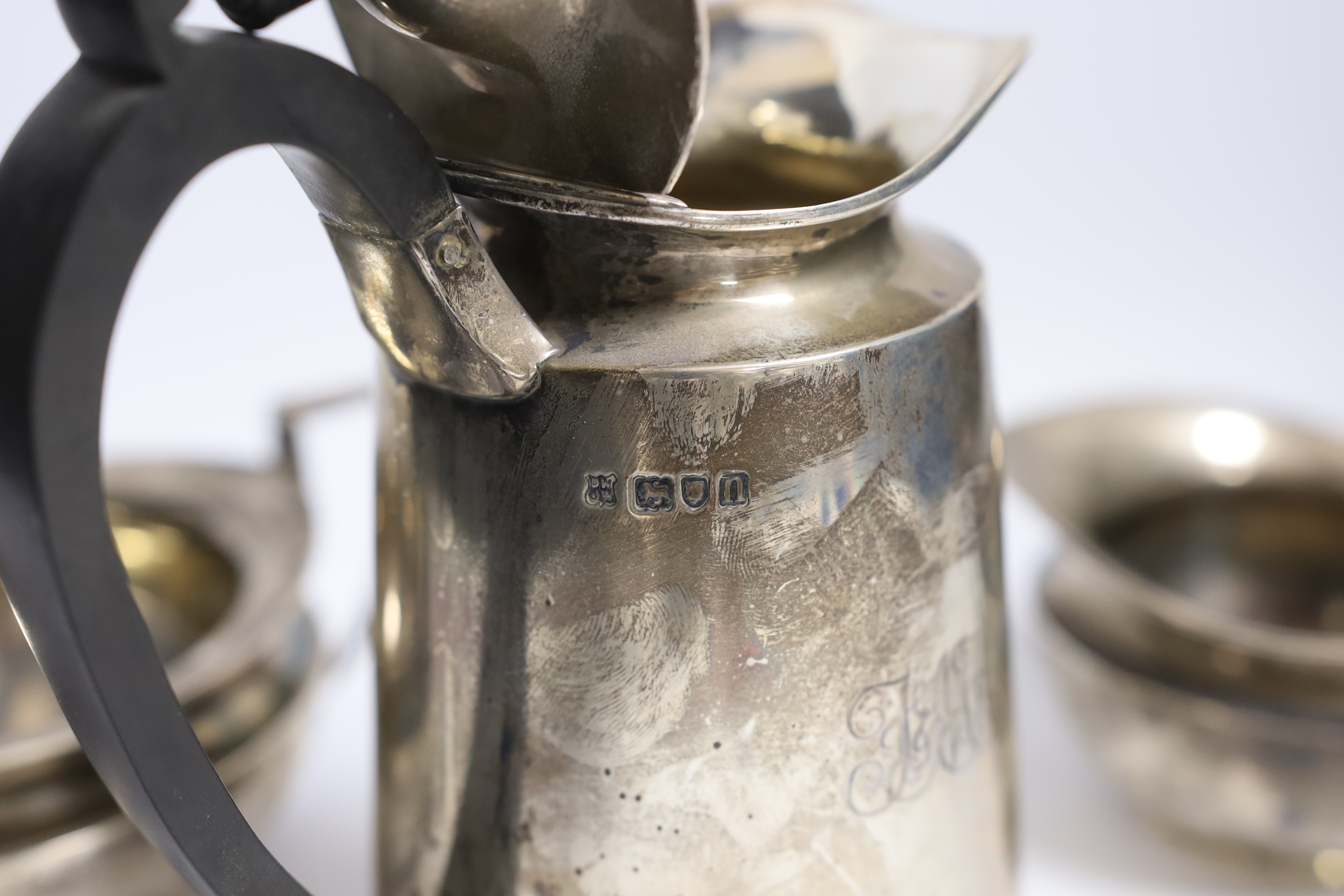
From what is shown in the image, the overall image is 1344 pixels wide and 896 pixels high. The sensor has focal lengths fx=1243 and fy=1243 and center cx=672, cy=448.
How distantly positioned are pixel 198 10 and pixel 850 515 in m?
0.52

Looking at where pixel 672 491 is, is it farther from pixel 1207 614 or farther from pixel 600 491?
pixel 1207 614

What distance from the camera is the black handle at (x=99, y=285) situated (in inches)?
11.8

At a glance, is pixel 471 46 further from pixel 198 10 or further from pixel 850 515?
pixel 198 10

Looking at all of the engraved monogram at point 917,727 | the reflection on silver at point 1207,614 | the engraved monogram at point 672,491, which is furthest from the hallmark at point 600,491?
the reflection on silver at point 1207,614

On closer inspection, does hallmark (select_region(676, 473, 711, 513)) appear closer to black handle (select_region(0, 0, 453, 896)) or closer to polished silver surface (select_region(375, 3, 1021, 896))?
polished silver surface (select_region(375, 3, 1021, 896))

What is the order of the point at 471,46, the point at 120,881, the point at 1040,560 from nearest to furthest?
the point at 471,46 → the point at 120,881 → the point at 1040,560

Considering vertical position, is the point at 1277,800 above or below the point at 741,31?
below

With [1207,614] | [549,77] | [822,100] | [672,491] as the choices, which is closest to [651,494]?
[672,491]

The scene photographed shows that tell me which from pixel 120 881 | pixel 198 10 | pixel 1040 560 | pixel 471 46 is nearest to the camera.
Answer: pixel 471 46

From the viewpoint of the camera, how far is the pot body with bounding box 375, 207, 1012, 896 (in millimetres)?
407

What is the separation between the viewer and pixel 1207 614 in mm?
661

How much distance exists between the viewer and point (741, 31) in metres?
0.63

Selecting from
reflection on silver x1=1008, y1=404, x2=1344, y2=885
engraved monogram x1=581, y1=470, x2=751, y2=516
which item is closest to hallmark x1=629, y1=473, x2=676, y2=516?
Result: engraved monogram x1=581, y1=470, x2=751, y2=516

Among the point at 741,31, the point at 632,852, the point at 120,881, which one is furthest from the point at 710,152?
the point at 120,881
